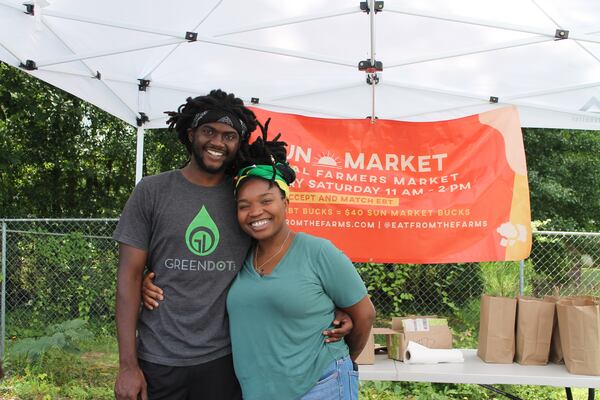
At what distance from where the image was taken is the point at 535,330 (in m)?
3.71

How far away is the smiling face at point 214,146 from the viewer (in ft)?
7.28

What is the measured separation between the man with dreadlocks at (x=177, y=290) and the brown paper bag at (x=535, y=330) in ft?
7.31

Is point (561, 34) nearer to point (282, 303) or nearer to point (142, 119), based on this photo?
point (282, 303)

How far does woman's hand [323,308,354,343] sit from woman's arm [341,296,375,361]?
0.07 feet

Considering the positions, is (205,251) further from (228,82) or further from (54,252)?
(54,252)

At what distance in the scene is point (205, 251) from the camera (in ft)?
7.01

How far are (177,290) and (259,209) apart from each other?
41 cm

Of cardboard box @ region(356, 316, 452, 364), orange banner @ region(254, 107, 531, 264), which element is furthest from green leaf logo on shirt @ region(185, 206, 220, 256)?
orange banner @ region(254, 107, 531, 264)

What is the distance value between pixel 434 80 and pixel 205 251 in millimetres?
4125

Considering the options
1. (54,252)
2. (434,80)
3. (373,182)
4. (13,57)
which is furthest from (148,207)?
(54,252)

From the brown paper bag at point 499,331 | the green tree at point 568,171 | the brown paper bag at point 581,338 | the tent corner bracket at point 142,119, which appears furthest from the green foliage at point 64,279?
the green tree at point 568,171

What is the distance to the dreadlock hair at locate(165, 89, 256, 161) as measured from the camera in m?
2.29

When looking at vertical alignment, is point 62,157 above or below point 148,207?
above

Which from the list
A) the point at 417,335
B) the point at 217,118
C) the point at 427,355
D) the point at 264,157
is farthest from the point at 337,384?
the point at 417,335
